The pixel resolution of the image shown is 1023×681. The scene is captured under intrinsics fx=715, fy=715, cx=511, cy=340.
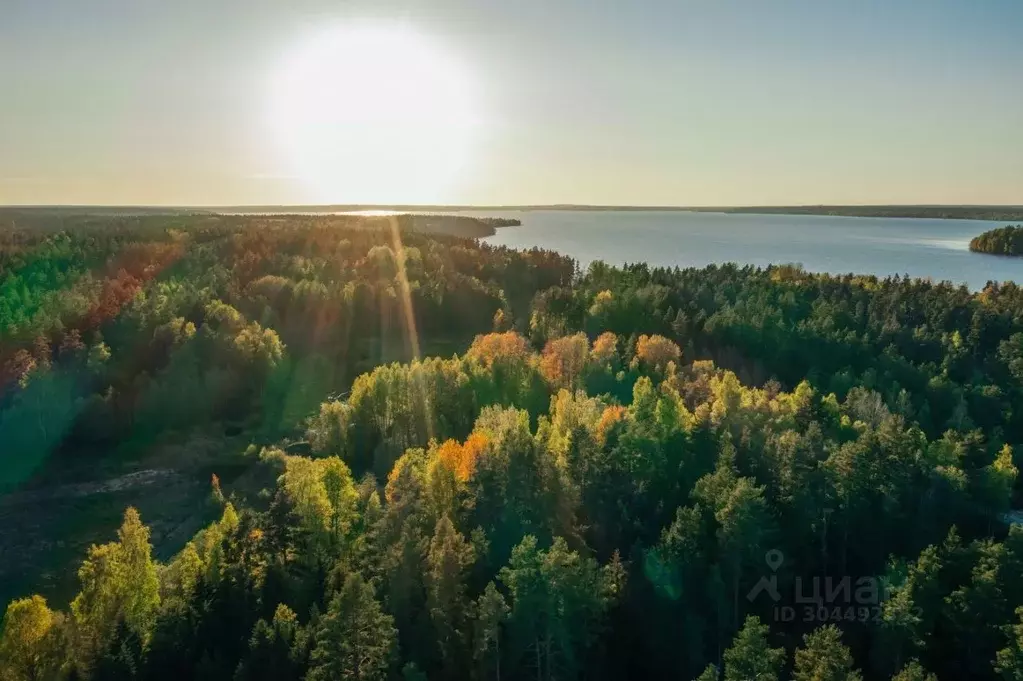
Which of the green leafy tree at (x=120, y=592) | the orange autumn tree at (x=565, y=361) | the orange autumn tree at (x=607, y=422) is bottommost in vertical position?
the green leafy tree at (x=120, y=592)

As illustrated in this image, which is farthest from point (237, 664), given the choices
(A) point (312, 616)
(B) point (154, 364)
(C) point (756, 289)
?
(C) point (756, 289)

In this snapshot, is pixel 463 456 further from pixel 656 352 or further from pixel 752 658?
pixel 656 352

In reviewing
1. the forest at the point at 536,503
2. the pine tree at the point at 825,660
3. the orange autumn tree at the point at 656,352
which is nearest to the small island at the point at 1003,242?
the forest at the point at 536,503

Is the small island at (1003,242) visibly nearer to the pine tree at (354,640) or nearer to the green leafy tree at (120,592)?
the pine tree at (354,640)

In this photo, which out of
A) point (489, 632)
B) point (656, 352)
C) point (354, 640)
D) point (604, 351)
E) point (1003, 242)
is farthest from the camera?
point (1003, 242)

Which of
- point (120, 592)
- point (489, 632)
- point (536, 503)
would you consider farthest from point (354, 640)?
point (120, 592)
